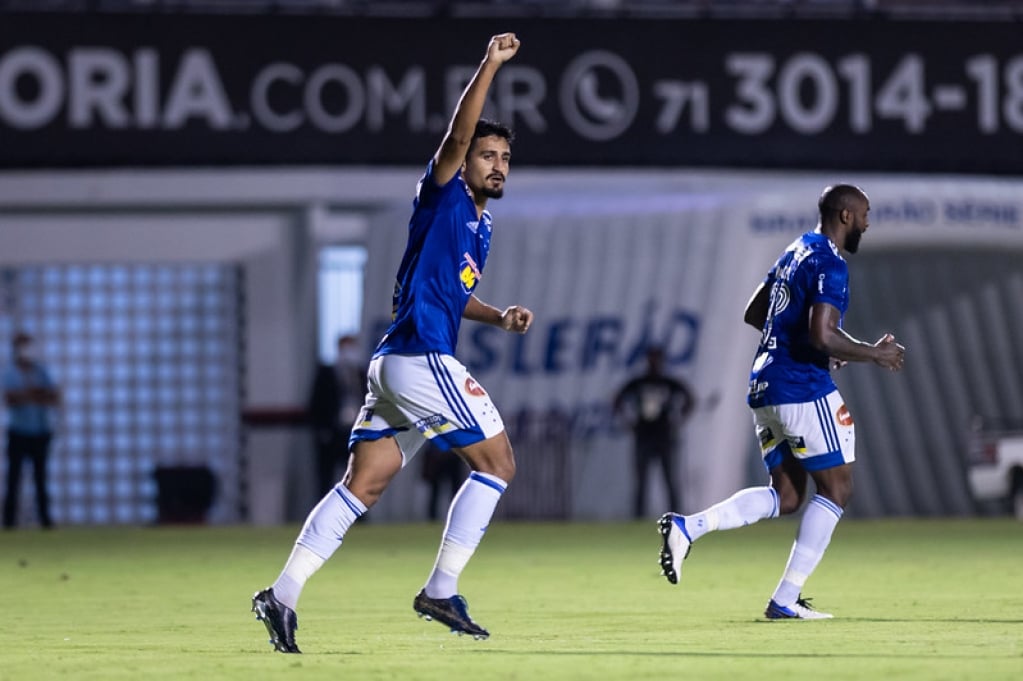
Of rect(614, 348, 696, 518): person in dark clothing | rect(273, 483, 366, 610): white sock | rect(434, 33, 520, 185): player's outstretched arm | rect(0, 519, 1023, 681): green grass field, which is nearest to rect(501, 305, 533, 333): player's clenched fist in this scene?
rect(434, 33, 520, 185): player's outstretched arm

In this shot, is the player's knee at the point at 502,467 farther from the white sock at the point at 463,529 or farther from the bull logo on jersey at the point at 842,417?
the bull logo on jersey at the point at 842,417

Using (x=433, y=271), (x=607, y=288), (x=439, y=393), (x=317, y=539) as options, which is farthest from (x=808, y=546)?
(x=607, y=288)

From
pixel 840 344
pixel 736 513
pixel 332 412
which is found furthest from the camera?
pixel 332 412

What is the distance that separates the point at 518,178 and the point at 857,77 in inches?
154

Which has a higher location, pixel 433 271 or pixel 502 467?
pixel 433 271

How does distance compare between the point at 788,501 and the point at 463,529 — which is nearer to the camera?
the point at 463,529

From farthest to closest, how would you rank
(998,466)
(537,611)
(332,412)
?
(332,412) < (998,466) < (537,611)

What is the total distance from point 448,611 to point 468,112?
2042mm

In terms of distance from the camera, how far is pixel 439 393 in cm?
867

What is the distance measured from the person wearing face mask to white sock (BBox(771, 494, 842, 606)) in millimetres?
13037

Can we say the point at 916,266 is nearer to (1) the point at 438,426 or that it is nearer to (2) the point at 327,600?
(2) the point at 327,600

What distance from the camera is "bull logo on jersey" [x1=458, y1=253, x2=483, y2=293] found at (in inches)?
348

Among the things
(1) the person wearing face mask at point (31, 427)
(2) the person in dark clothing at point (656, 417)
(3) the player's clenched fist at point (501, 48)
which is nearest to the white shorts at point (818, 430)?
(3) the player's clenched fist at point (501, 48)

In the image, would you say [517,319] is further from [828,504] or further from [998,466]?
[998,466]
